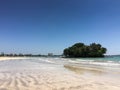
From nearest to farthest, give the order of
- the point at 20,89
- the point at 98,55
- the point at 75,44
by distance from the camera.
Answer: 1. the point at 20,89
2. the point at 98,55
3. the point at 75,44

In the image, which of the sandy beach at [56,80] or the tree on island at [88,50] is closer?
the sandy beach at [56,80]

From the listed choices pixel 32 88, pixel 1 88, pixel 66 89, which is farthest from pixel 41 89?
pixel 1 88

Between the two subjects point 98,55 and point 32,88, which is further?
point 98,55

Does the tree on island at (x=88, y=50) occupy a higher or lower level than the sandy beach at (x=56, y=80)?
higher

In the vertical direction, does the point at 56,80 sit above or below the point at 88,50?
below

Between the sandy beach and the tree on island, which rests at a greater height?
the tree on island

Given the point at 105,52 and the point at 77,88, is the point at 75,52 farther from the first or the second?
the point at 77,88

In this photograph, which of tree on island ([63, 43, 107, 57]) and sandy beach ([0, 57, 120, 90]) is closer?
sandy beach ([0, 57, 120, 90])

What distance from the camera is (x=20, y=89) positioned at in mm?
7914

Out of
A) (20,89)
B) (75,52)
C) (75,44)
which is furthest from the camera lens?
(75,44)

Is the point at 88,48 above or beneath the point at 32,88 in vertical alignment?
above

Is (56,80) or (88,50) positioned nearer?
(56,80)

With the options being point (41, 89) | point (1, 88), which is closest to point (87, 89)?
point (41, 89)

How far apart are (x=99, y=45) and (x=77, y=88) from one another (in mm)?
111715
